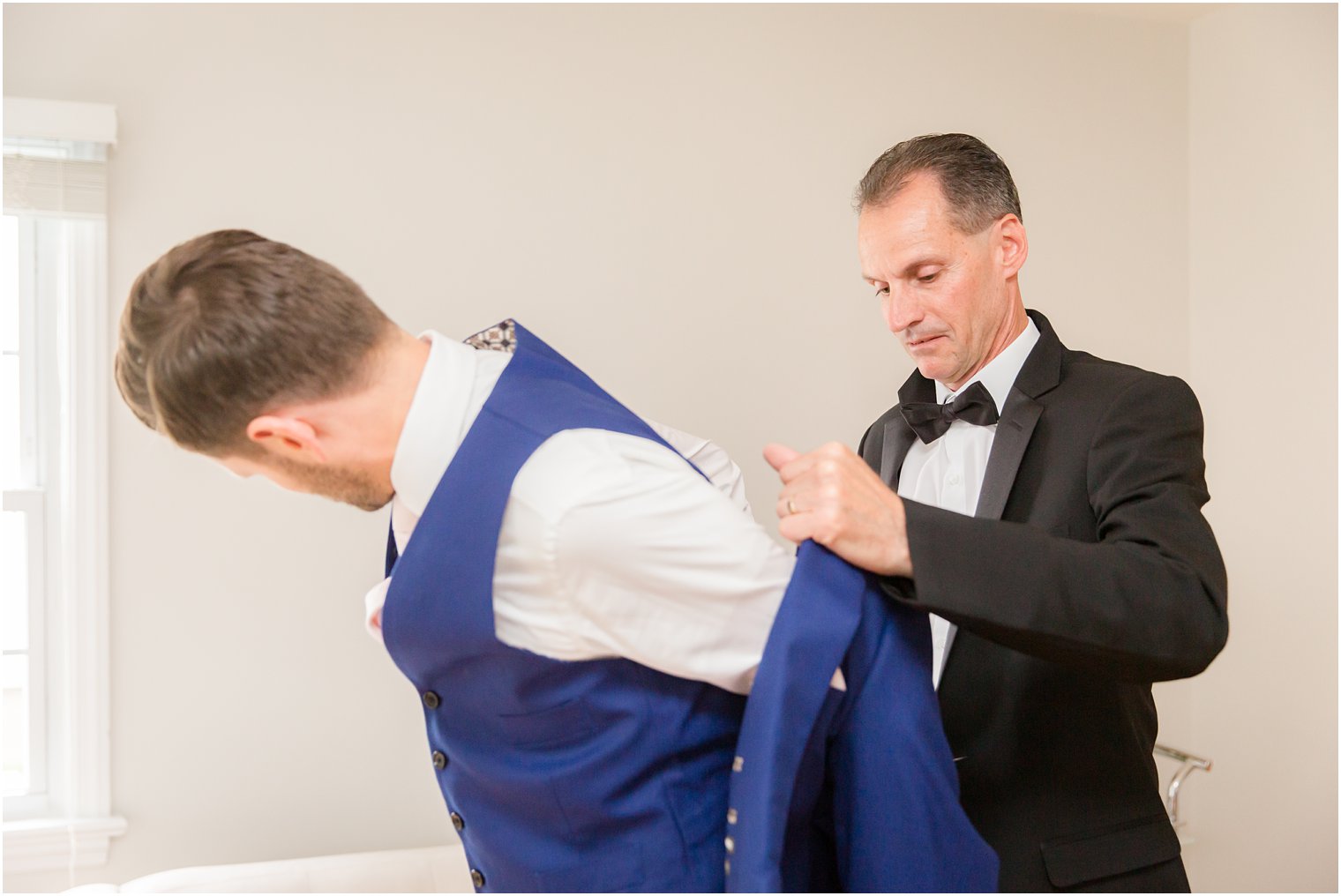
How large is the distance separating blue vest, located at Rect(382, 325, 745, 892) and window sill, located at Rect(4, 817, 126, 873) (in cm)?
223

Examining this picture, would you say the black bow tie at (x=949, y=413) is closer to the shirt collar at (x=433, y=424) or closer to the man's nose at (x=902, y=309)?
the man's nose at (x=902, y=309)

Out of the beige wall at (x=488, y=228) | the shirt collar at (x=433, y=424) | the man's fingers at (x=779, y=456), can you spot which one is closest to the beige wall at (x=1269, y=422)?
the beige wall at (x=488, y=228)

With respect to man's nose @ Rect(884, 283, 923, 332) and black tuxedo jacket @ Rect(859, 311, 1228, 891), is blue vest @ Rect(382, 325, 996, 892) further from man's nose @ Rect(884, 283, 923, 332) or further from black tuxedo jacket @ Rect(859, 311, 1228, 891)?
man's nose @ Rect(884, 283, 923, 332)

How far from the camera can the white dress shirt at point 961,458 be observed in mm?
1750

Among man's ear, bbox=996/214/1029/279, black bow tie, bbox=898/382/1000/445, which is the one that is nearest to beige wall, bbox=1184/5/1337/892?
man's ear, bbox=996/214/1029/279

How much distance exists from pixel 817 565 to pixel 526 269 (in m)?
2.35

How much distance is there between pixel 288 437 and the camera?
3.75 feet

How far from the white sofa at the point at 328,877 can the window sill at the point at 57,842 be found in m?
0.11

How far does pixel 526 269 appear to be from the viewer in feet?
11.0

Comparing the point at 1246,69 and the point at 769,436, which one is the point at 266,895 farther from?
the point at 1246,69

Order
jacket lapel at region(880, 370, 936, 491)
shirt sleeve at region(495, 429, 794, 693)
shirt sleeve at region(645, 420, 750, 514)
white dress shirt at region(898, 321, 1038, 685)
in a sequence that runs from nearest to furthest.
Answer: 1. shirt sleeve at region(495, 429, 794, 693)
2. shirt sleeve at region(645, 420, 750, 514)
3. white dress shirt at region(898, 321, 1038, 685)
4. jacket lapel at region(880, 370, 936, 491)

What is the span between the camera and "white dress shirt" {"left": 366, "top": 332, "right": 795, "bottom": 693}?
42.4 inches

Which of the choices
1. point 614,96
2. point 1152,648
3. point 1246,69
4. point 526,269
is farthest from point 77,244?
point 1246,69

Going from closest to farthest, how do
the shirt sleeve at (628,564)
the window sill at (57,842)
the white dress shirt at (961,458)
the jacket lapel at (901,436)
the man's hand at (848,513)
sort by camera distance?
1. the shirt sleeve at (628,564)
2. the man's hand at (848,513)
3. the white dress shirt at (961,458)
4. the jacket lapel at (901,436)
5. the window sill at (57,842)
